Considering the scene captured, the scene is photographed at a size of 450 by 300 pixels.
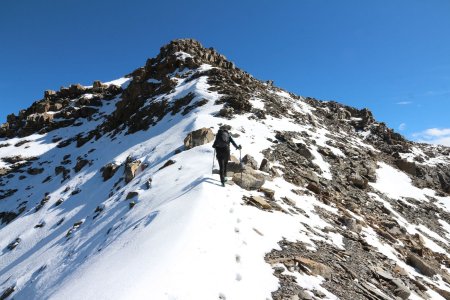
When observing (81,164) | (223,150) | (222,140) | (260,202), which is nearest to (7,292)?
(223,150)

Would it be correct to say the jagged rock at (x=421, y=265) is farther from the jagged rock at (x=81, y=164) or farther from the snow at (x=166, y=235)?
the jagged rock at (x=81, y=164)

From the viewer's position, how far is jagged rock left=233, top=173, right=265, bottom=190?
14.1m

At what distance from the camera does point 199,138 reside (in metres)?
21.5

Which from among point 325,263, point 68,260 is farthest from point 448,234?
point 68,260

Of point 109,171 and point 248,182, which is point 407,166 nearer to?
point 248,182

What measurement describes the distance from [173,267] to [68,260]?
8.69 meters

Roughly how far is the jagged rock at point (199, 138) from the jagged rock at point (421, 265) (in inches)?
494

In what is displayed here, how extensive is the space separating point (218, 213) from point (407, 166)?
3305 cm

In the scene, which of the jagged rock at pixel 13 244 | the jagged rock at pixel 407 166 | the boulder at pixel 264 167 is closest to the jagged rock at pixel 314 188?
the boulder at pixel 264 167

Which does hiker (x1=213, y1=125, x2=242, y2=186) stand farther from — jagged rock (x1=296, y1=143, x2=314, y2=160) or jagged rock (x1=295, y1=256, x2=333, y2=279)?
jagged rock (x1=296, y1=143, x2=314, y2=160)

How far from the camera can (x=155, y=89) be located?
50281 mm

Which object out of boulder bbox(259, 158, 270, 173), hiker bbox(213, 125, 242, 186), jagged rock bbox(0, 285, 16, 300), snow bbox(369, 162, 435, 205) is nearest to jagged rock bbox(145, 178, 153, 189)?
hiker bbox(213, 125, 242, 186)

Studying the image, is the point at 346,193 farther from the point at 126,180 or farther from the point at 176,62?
the point at 176,62

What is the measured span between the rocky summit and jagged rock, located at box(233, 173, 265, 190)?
51mm
